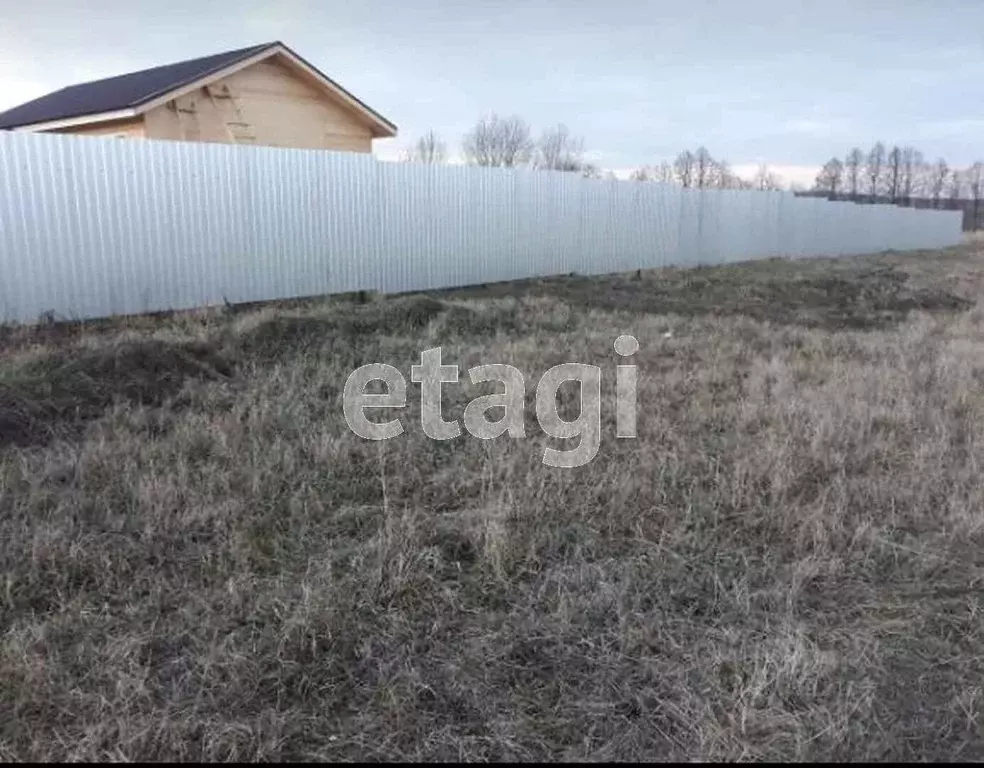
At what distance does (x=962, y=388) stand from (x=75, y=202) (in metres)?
8.97

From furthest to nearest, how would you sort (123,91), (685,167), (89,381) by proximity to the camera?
(685,167) → (123,91) → (89,381)

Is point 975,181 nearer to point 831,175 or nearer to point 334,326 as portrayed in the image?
point 831,175

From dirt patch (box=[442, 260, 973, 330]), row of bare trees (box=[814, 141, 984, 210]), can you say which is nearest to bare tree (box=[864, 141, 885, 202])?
row of bare trees (box=[814, 141, 984, 210])

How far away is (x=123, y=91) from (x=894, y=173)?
72.7 meters

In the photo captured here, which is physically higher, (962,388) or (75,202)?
(75,202)

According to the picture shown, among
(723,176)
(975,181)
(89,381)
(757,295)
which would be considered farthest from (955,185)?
(89,381)

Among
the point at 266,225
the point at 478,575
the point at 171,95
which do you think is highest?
the point at 171,95

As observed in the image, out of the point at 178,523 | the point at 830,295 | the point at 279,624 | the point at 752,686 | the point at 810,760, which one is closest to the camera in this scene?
the point at 810,760

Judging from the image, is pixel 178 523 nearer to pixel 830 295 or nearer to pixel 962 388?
pixel 962 388

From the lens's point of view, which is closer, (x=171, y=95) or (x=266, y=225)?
(x=266, y=225)

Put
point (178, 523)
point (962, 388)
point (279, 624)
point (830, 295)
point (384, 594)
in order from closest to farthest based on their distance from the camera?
point (279, 624)
point (384, 594)
point (178, 523)
point (962, 388)
point (830, 295)

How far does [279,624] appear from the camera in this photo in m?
2.82

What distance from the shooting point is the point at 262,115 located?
15.8m

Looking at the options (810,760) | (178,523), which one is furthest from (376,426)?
(810,760)
